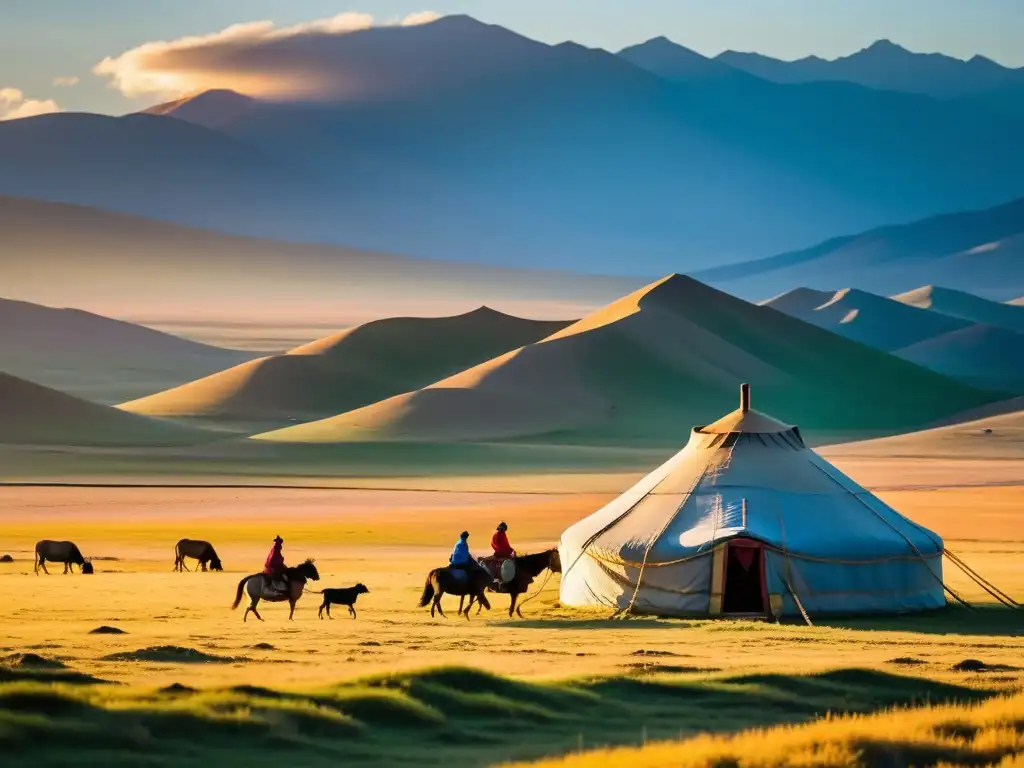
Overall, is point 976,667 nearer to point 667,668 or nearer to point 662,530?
point 667,668

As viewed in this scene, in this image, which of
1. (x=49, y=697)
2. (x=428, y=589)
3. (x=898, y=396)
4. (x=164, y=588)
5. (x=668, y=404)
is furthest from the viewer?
(x=898, y=396)

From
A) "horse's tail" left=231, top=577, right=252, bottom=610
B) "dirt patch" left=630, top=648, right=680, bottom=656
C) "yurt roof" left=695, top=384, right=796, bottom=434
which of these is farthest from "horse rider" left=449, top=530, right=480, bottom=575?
"yurt roof" left=695, top=384, right=796, bottom=434

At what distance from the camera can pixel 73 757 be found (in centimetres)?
1534

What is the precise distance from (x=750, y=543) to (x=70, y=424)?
346 ft

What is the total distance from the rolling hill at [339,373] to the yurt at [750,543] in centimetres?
12599

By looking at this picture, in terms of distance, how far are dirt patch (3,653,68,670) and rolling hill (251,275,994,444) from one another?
104 m

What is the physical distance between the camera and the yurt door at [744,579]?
3003 cm

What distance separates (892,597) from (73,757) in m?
18.3

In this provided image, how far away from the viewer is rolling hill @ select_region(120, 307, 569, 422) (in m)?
163

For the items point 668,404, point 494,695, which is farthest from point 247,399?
point 494,695

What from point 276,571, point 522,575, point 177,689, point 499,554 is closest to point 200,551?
point 499,554

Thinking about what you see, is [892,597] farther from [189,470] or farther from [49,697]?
[189,470]

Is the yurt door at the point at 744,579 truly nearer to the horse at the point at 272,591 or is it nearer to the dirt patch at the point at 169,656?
the horse at the point at 272,591

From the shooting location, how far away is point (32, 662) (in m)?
21.1
